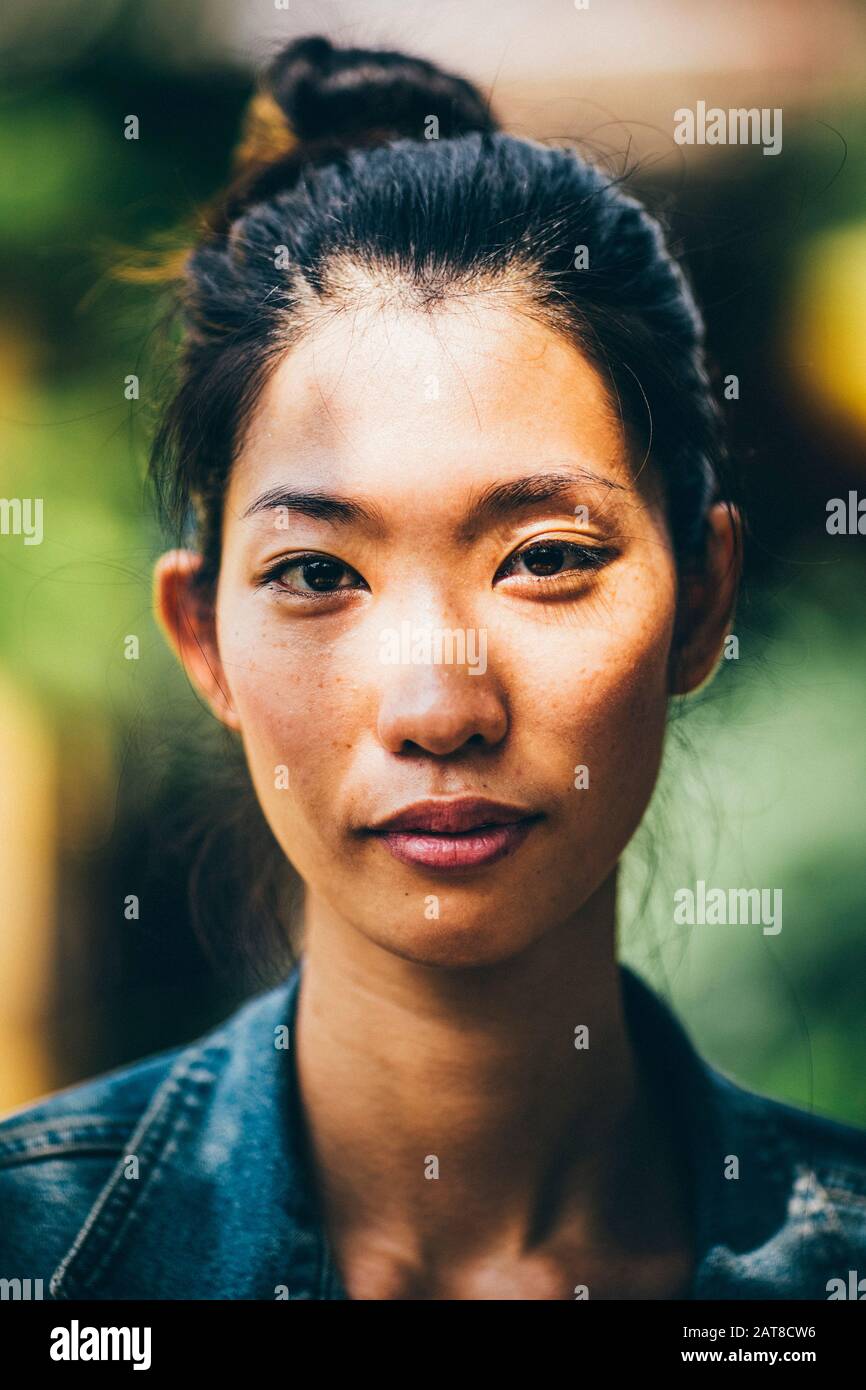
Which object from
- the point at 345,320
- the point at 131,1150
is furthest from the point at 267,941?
the point at 345,320

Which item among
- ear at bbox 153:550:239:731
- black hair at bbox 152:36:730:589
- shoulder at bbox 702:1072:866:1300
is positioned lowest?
shoulder at bbox 702:1072:866:1300

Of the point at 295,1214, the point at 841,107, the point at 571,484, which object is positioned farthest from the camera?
the point at 841,107

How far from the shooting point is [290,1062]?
166 centimetres

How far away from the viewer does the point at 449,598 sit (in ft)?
4.85

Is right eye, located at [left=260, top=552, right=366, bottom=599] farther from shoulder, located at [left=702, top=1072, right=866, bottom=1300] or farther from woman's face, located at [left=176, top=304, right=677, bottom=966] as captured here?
shoulder, located at [left=702, top=1072, right=866, bottom=1300]

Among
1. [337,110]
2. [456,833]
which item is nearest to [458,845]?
[456,833]

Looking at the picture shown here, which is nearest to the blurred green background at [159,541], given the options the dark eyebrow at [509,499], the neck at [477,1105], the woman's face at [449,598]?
the neck at [477,1105]

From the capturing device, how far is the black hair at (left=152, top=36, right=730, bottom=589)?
4.88ft

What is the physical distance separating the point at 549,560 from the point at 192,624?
1.62 ft

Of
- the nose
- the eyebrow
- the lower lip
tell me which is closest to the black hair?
the eyebrow

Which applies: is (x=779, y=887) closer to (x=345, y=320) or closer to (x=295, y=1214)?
(x=295, y=1214)
